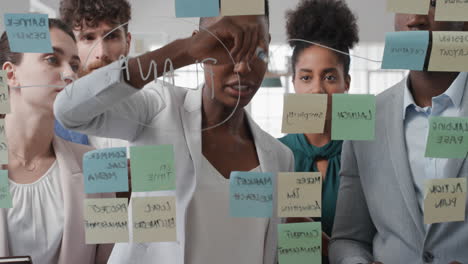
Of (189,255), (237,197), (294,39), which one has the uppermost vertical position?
(294,39)

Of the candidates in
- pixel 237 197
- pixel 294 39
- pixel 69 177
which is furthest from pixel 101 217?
pixel 294 39

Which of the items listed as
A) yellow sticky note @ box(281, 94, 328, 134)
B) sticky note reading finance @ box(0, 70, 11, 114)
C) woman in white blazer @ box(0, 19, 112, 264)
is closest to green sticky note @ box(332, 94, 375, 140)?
yellow sticky note @ box(281, 94, 328, 134)

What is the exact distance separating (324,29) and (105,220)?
0.77 meters

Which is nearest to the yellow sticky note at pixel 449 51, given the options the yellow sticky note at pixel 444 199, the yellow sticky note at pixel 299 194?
the yellow sticky note at pixel 444 199

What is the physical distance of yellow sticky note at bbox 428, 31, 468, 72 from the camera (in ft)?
4.38

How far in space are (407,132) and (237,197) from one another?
1.63 ft

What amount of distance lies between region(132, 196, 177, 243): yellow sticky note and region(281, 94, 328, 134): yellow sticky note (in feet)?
1.14

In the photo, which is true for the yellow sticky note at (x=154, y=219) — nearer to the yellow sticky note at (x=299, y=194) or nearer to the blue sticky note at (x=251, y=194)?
the blue sticky note at (x=251, y=194)

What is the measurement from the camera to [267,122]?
4.88ft

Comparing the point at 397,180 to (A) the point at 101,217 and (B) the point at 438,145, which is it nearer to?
(B) the point at 438,145

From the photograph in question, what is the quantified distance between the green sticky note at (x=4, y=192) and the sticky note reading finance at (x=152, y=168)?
0.33 metres

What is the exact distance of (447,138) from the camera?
1.37 meters

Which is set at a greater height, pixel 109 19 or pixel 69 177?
pixel 109 19

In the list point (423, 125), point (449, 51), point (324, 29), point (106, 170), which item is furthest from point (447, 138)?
point (106, 170)
